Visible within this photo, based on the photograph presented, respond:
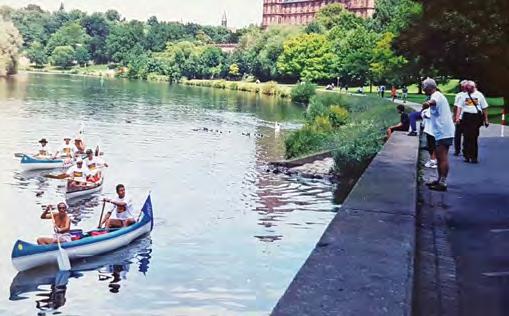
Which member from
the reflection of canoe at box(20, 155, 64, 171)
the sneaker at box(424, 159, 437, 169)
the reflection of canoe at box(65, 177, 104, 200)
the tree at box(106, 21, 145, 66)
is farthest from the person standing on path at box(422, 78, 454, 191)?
the tree at box(106, 21, 145, 66)

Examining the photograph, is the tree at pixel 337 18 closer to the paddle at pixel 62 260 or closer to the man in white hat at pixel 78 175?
the man in white hat at pixel 78 175

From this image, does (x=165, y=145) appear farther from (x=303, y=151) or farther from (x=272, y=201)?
(x=272, y=201)

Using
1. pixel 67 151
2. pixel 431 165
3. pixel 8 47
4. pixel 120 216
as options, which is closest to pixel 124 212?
pixel 120 216

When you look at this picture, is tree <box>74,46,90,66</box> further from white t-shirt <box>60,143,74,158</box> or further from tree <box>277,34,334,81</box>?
white t-shirt <box>60,143,74,158</box>

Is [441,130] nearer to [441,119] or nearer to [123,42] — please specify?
[441,119]

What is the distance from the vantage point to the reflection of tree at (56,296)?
12156 millimetres

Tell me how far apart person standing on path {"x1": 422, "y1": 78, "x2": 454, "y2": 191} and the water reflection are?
7152 mm

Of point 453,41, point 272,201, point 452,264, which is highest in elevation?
point 453,41

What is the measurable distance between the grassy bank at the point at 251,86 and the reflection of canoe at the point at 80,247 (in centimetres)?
6606

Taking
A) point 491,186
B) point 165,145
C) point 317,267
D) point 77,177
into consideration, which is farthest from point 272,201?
point 317,267

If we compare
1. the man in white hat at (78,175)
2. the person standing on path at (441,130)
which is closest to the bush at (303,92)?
the man in white hat at (78,175)

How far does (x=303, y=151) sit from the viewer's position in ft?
102

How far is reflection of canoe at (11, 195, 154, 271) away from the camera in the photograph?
13.7 metres

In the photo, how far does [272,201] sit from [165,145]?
15.1 meters
